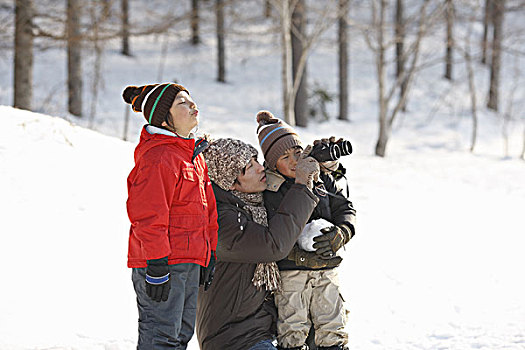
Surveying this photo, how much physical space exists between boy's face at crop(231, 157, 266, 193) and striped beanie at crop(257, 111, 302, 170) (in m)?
0.20

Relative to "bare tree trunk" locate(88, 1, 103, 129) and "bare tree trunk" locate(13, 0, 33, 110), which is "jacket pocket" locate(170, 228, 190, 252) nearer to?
"bare tree trunk" locate(88, 1, 103, 129)

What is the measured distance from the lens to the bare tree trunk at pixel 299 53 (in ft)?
47.2

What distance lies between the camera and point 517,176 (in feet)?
34.7

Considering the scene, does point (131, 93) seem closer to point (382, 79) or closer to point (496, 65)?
point (382, 79)

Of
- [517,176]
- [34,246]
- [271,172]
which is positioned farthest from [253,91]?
[271,172]

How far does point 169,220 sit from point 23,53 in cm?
837

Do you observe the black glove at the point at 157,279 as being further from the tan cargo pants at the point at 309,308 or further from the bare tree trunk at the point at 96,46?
the bare tree trunk at the point at 96,46

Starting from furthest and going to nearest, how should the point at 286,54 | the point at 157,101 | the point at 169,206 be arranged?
the point at 286,54 < the point at 157,101 < the point at 169,206

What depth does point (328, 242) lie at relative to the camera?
2.70 m

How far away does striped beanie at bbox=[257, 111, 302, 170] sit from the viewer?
285cm

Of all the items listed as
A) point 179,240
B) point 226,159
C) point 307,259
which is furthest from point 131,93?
point 307,259

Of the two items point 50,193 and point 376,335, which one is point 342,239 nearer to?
point 376,335

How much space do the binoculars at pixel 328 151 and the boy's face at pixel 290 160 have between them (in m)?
0.12

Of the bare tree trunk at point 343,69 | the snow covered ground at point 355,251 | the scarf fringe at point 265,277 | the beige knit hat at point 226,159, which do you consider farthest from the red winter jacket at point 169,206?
the bare tree trunk at point 343,69
